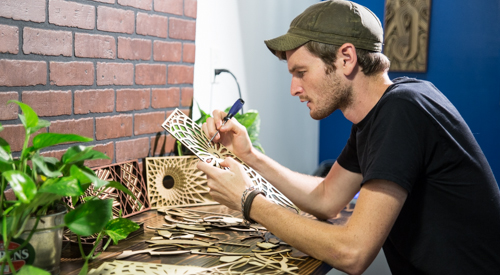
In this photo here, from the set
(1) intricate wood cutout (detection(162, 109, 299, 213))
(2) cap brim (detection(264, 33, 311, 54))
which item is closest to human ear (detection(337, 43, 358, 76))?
(2) cap brim (detection(264, 33, 311, 54))

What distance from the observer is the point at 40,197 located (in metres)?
0.86

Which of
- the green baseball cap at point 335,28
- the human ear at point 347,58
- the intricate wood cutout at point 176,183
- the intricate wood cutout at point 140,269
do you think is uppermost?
the green baseball cap at point 335,28

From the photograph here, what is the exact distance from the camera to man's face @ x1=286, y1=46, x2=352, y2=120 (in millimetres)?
1423

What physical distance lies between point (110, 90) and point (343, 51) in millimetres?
786

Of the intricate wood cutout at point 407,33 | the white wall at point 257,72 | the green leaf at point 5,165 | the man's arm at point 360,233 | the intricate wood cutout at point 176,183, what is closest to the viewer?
the green leaf at point 5,165

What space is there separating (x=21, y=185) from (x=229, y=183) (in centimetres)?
67

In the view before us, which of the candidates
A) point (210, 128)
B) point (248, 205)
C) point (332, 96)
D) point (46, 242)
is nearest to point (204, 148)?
point (210, 128)

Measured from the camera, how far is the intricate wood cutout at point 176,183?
5.47ft

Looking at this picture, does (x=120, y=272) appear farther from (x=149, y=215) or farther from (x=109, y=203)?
(x=149, y=215)

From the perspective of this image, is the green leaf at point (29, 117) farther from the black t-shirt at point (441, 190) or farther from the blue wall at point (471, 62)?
the blue wall at point (471, 62)

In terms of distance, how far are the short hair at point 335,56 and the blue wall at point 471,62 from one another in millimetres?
2039

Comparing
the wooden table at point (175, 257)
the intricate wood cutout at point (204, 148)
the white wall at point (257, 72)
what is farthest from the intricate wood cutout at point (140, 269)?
the white wall at point (257, 72)

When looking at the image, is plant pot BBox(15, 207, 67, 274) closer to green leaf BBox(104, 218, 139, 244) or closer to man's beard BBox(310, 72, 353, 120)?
green leaf BBox(104, 218, 139, 244)

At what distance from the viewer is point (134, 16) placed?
1.68 meters
